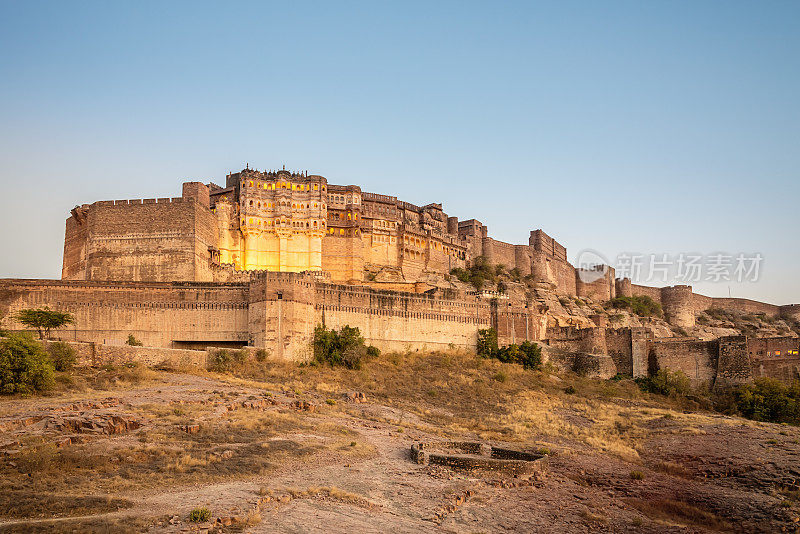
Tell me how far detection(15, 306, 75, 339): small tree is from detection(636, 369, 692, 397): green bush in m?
33.6

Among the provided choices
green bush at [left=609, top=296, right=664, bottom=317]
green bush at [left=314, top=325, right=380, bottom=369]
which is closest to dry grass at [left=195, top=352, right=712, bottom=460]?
green bush at [left=314, top=325, right=380, bottom=369]

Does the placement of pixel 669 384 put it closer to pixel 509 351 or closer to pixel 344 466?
pixel 509 351

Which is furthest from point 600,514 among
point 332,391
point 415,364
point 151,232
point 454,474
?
point 151,232

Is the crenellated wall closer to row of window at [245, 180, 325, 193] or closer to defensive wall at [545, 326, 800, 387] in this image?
row of window at [245, 180, 325, 193]

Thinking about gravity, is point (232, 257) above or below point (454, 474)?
above

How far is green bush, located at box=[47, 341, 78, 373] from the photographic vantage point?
31.9m

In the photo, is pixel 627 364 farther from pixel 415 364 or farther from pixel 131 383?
pixel 131 383

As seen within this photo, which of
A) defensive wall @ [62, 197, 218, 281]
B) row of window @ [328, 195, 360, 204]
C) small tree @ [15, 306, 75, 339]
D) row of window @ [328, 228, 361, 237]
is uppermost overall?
row of window @ [328, 195, 360, 204]

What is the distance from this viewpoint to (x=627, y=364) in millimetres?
50500

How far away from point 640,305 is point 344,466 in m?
73.6

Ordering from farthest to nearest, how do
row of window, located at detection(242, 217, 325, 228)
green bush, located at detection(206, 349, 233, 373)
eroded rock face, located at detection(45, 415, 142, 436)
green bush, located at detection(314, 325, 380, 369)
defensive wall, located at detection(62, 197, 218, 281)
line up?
row of window, located at detection(242, 217, 325, 228) → defensive wall, located at detection(62, 197, 218, 281) → green bush, located at detection(314, 325, 380, 369) → green bush, located at detection(206, 349, 233, 373) → eroded rock face, located at detection(45, 415, 142, 436)

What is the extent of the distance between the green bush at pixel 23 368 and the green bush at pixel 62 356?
2898mm

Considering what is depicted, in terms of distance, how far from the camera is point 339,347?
43.4 metres

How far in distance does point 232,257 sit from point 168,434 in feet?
132
